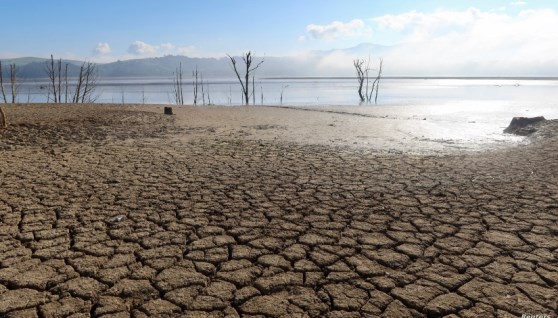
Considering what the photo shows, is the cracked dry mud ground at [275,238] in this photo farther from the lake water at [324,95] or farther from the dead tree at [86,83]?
the lake water at [324,95]

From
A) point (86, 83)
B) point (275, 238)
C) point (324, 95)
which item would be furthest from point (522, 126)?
point (324, 95)

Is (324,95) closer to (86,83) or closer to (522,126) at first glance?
(86,83)

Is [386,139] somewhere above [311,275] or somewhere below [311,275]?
above

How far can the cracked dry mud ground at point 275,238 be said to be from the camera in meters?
2.50

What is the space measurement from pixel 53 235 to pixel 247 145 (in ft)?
16.7

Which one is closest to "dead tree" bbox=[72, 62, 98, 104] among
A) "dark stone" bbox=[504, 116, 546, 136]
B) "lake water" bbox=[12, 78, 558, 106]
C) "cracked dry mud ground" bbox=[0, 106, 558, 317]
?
"lake water" bbox=[12, 78, 558, 106]

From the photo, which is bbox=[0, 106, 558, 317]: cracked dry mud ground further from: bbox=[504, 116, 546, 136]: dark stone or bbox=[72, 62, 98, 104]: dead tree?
bbox=[72, 62, 98, 104]: dead tree

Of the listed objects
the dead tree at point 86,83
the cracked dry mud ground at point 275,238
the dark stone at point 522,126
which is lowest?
the cracked dry mud ground at point 275,238

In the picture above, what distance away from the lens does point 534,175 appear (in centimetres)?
562

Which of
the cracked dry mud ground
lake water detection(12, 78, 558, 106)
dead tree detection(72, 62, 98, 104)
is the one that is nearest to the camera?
the cracked dry mud ground

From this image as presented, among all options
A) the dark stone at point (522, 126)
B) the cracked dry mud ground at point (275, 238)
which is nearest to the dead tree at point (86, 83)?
the cracked dry mud ground at point (275, 238)

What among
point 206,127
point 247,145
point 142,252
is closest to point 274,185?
point 142,252

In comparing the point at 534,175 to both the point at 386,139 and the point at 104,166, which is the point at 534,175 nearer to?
the point at 386,139

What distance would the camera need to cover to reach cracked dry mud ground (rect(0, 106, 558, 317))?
250 centimetres
